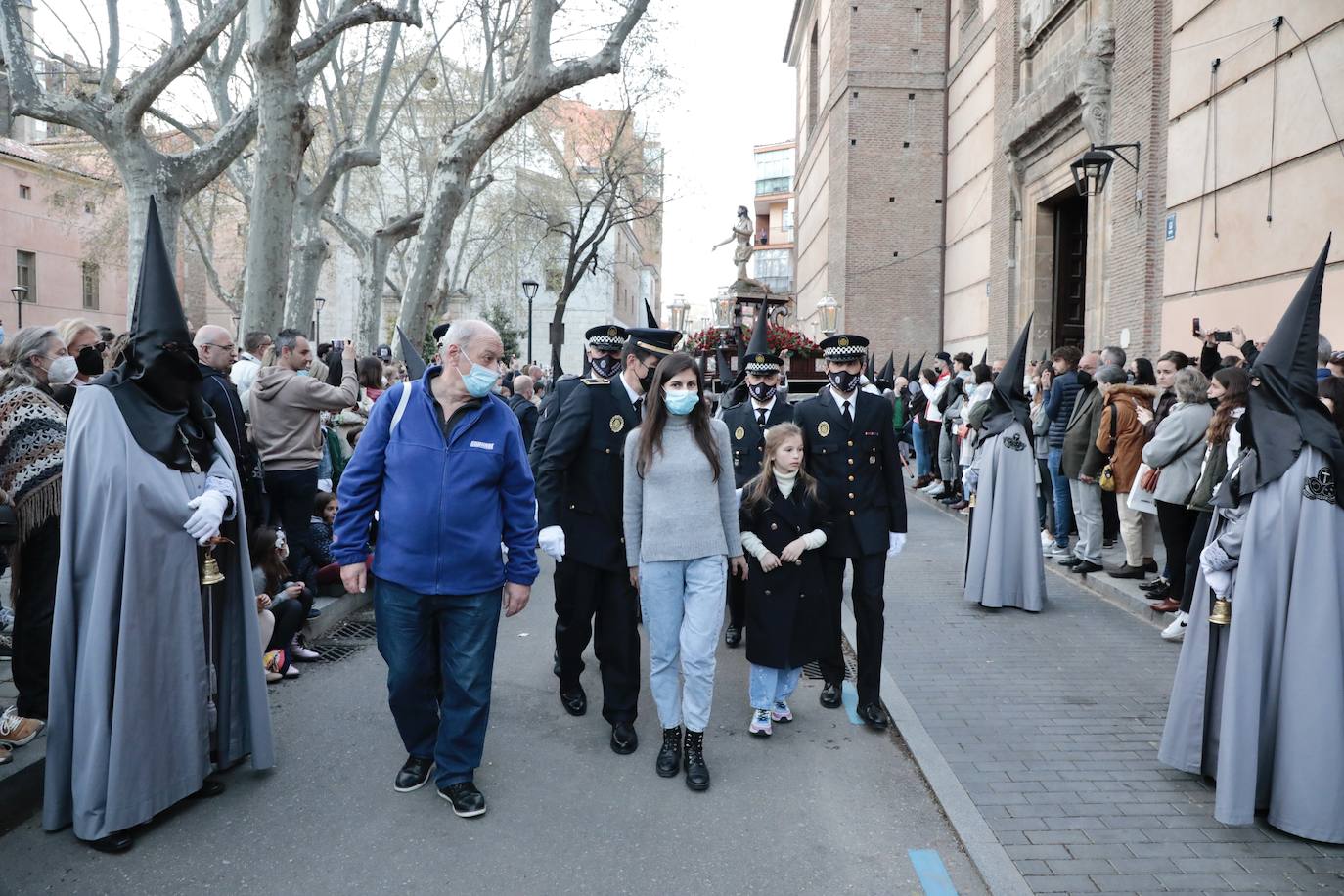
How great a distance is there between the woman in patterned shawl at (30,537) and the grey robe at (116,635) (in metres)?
0.81

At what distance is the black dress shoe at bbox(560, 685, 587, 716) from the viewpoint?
18.4 ft

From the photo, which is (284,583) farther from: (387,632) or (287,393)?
(387,632)

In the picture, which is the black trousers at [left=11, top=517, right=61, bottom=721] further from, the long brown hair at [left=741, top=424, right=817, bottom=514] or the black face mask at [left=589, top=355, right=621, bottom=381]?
the long brown hair at [left=741, top=424, right=817, bottom=514]

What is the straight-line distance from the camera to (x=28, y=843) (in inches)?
154

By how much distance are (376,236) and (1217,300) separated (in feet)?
58.6

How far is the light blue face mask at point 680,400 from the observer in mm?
4664

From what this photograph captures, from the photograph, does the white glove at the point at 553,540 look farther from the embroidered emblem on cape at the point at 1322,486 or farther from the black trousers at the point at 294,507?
the embroidered emblem on cape at the point at 1322,486

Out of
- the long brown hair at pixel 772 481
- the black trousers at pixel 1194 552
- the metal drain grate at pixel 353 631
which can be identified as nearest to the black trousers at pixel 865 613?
the long brown hair at pixel 772 481

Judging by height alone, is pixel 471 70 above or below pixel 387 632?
above

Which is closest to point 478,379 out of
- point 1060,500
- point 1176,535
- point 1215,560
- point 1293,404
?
point 1215,560

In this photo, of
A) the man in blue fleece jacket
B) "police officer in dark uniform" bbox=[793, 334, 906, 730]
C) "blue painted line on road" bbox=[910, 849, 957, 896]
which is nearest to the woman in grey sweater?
the man in blue fleece jacket

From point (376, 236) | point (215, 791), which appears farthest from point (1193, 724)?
point (376, 236)

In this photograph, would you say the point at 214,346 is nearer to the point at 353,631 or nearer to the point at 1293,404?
the point at 353,631

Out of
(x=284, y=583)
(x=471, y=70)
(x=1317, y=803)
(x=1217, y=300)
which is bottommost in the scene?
(x=1317, y=803)
